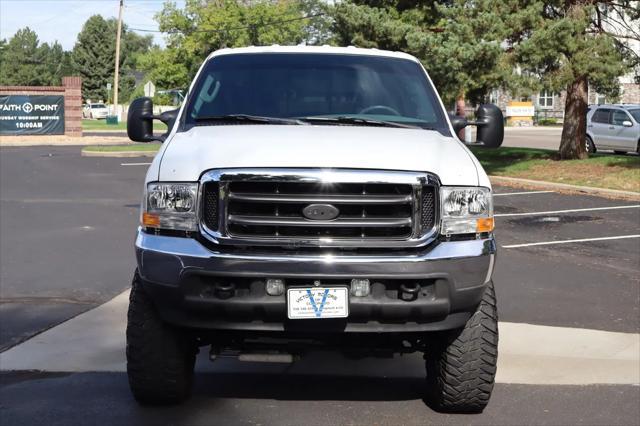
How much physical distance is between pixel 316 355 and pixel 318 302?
6.79ft

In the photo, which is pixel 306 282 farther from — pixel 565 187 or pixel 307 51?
pixel 565 187

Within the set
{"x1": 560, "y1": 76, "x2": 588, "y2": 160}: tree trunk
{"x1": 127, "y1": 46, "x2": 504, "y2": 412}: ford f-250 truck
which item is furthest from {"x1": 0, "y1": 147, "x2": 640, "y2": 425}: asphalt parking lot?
{"x1": 560, "y1": 76, "x2": 588, "y2": 160}: tree trunk

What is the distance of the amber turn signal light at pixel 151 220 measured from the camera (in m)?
4.59

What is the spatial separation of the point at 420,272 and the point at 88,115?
92.0 meters

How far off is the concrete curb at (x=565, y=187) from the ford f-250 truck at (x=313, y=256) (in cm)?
1281

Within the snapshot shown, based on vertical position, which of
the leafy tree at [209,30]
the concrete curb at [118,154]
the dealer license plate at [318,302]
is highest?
the leafy tree at [209,30]

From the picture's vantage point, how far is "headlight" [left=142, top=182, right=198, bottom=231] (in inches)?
177

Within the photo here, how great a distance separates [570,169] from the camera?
2067 centimetres

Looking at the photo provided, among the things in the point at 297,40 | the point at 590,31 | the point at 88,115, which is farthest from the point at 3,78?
the point at 590,31

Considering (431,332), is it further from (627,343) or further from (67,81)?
(67,81)

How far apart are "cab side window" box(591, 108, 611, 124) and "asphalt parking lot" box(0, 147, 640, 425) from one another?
13.3 m

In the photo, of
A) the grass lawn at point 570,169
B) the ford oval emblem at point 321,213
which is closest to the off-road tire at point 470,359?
the ford oval emblem at point 321,213

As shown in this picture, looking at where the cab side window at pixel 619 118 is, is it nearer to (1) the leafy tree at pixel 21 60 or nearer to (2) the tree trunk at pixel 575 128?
(2) the tree trunk at pixel 575 128

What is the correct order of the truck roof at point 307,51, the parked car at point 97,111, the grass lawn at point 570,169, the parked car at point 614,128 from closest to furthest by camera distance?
the truck roof at point 307,51
the grass lawn at point 570,169
the parked car at point 614,128
the parked car at point 97,111
